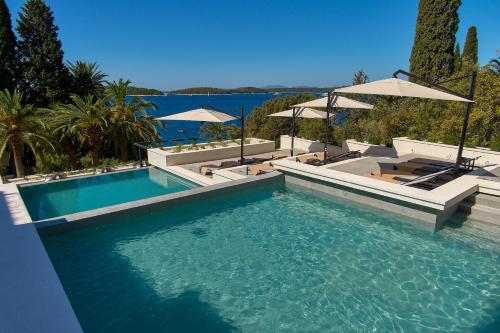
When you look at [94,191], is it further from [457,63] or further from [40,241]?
[457,63]

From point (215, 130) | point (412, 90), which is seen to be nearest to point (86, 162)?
point (215, 130)

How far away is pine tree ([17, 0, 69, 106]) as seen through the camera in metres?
17.6

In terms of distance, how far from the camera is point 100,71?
19641 mm

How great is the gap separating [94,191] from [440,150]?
13571mm

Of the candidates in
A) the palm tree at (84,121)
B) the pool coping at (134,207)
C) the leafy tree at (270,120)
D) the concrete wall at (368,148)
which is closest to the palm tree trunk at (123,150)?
the palm tree at (84,121)

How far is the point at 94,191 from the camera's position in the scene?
1072 cm

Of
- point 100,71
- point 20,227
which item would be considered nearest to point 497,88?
point 20,227

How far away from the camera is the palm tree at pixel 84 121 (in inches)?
567

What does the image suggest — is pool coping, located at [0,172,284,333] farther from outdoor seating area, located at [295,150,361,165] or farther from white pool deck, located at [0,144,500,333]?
outdoor seating area, located at [295,150,361,165]

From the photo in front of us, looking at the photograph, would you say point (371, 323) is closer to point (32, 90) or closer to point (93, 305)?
point (93, 305)

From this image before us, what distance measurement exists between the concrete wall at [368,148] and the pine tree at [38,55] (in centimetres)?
1612

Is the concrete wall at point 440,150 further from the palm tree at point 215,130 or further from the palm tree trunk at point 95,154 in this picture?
the palm tree trunk at point 95,154

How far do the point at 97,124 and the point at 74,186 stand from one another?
181 inches

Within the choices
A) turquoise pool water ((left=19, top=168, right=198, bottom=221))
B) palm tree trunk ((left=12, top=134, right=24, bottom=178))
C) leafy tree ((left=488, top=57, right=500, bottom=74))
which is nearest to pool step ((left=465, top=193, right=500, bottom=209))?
turquoise pool water ((left=19, top=168, right=198, bottom=221))
